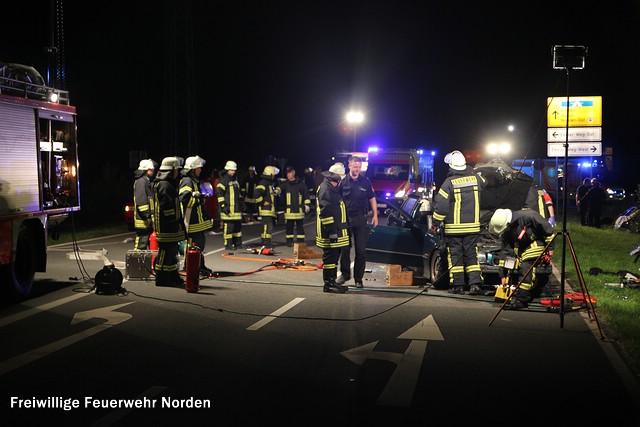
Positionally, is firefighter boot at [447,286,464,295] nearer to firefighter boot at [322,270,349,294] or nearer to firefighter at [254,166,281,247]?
firefighter boot at [322,270,349,294]

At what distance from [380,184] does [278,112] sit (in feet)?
90.9

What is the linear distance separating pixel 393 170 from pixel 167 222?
22178mm

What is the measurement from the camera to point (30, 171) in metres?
10.9

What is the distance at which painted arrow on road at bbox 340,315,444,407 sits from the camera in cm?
609

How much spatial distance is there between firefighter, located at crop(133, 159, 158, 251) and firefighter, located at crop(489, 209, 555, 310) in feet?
22.4

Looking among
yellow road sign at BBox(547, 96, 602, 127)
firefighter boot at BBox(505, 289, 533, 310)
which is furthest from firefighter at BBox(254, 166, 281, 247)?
firefighter boot at BBox(505, 289, 533, 310)

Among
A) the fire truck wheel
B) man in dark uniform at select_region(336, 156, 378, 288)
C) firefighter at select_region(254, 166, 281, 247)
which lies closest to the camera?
the fire truck wheel

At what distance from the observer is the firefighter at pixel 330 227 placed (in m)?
11.7

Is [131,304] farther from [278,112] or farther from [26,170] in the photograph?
[278,112]

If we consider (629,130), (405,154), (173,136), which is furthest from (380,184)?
(629,130)

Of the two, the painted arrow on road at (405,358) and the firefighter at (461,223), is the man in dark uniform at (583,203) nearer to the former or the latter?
the firefighter at (461,223)

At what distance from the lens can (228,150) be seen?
171 feet

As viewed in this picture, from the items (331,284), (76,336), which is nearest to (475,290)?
(331,284)

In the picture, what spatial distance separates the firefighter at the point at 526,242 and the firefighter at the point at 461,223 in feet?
2.69
